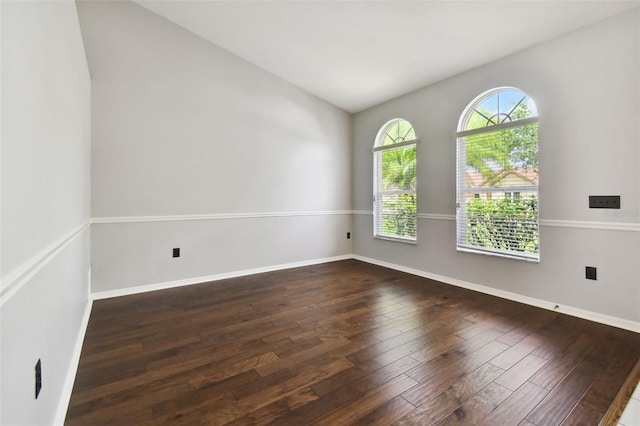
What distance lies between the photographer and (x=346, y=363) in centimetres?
186

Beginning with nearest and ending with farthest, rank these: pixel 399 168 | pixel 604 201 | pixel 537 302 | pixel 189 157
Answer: pixel 604 201, pixel 537 302, pixel 189 157, pixel 399 168

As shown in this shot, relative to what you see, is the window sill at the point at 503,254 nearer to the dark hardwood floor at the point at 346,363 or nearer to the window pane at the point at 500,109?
the dark hardwood floor at the point at 346,363

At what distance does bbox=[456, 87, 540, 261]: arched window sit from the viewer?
9.60ft

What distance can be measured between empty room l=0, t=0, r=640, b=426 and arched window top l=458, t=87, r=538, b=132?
22 millimetres

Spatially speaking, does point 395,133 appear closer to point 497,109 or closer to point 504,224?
point 497,109

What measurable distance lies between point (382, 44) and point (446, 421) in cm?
325

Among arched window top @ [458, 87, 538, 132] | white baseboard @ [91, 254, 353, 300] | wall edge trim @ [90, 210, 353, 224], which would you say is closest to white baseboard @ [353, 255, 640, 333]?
white baseboard @ [91, 254, 353, 300]

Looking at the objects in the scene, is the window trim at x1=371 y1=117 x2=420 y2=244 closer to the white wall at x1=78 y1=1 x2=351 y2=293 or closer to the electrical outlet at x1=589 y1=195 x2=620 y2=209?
the white wall at x1=78 y1=1 x2=351 y2=293

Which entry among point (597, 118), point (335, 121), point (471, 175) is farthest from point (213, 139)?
point (597, 118)

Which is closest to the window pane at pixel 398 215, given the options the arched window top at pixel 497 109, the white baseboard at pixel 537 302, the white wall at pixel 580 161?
the white baseboard at pixel 537 302

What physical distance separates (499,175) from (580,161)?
69 centimetres

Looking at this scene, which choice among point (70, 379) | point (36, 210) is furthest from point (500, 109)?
point (70, 379)

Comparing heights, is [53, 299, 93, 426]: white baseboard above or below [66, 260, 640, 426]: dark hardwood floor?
above

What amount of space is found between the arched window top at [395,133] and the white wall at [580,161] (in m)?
0.73
